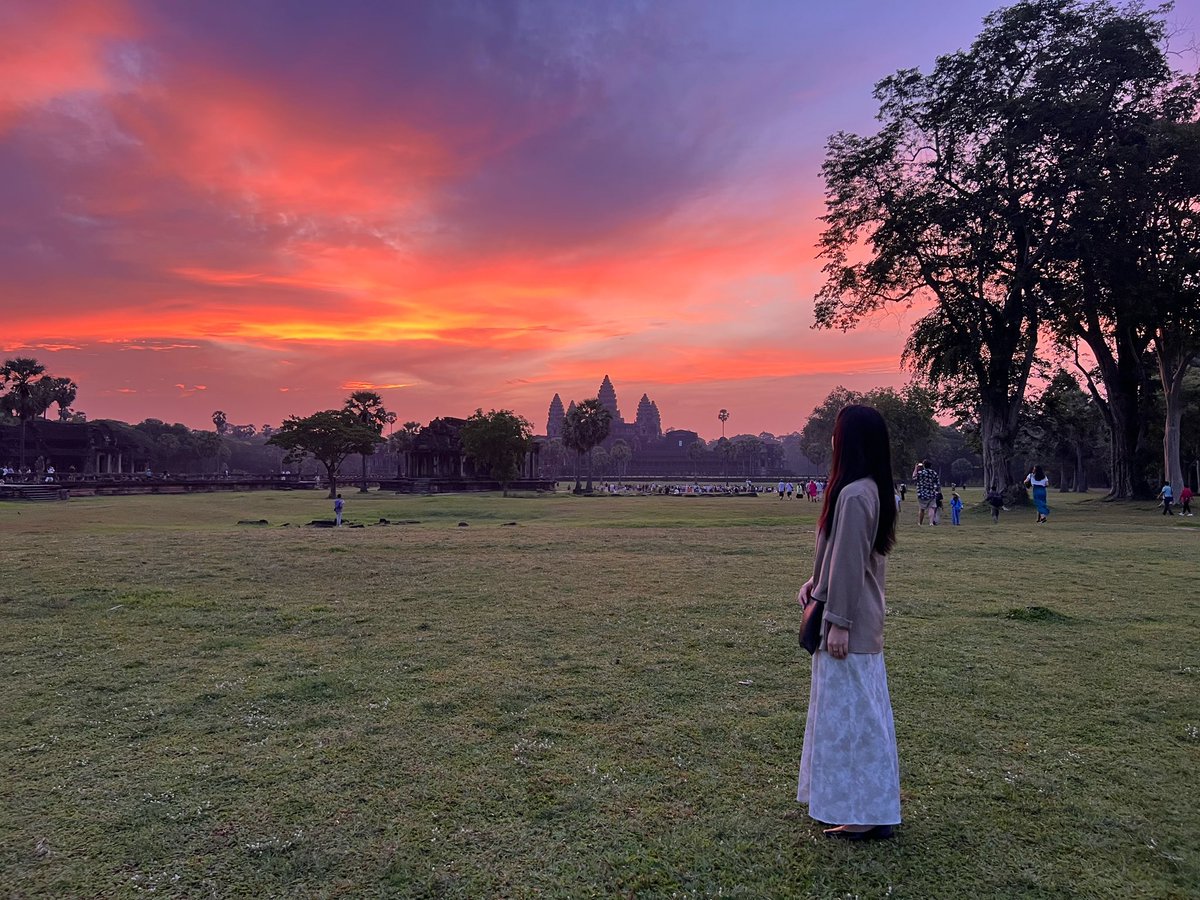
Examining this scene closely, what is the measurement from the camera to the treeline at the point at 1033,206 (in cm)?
2817

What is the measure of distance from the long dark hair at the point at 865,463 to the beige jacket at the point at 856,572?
46mm

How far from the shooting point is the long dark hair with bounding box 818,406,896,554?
3.88m

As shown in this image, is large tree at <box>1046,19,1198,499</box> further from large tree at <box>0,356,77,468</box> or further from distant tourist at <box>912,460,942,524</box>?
large tree at <box>0,356,77,468</box>

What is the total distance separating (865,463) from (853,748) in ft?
5.00

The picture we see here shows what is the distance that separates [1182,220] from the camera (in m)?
28.8

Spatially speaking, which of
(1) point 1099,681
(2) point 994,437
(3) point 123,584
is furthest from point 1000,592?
(2) point 994,437

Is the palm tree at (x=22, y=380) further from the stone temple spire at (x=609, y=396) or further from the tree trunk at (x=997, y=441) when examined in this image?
the stone temple spire at (x=609, y=396)

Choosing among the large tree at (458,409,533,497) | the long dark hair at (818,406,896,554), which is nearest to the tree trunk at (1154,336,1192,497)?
the long dark hair at (818,406,896,554)

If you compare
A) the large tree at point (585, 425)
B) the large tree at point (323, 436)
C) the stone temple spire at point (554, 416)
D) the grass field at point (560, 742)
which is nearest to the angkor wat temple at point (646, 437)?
the stone temple spire at point (554, 416)

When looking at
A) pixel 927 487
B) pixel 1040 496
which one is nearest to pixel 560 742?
pixel 927 487

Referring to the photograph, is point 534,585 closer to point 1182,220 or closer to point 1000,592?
point 1000,592

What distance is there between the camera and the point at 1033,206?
29.8 meters

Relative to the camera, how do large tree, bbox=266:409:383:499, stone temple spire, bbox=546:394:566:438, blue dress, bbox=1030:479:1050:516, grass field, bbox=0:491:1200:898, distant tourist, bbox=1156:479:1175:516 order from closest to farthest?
Result: grass field, bbox=0:491:1200:898 → blue dress, bbox=1030:479:1050:516 → distant tourist, bbox=1156:479:1175:516 → large tree, bbox=266:409:383:499 → stone temple spire, bbox=546:394:566:438

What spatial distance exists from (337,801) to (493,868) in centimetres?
120
